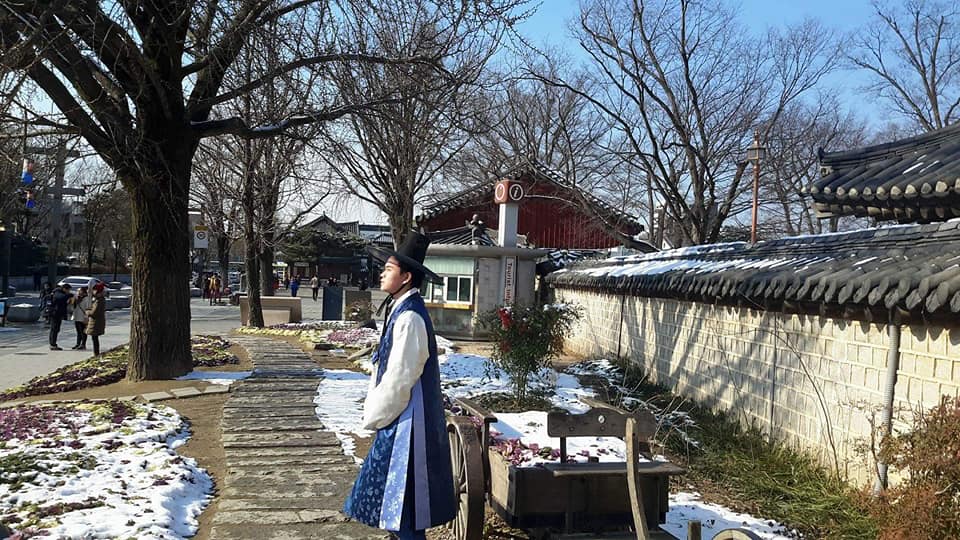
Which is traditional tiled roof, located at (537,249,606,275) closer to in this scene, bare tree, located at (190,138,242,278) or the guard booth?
the guard booth

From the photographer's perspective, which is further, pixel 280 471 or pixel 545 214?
pixel 545 214

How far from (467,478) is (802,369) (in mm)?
4310

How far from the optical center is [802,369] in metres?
7.29

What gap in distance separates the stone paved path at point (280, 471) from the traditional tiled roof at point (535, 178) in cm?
1945

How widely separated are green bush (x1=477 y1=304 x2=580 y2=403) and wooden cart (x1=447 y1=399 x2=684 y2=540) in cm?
525

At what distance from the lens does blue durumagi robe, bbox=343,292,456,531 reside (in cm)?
386

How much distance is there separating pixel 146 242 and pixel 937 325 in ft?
30.5

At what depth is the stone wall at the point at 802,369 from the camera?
5.59 metres

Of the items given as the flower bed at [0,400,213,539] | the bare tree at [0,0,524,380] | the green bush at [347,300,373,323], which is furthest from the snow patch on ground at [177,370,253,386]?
the green bush at [347,300,373,323]

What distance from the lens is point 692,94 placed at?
21719mm

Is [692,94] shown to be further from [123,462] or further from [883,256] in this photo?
[123,462]

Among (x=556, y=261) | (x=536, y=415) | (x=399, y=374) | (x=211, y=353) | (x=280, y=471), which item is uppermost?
(x=556, y=261)

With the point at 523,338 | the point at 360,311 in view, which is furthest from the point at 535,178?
the point at 523,338

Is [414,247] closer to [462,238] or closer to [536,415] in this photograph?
[536,415]
